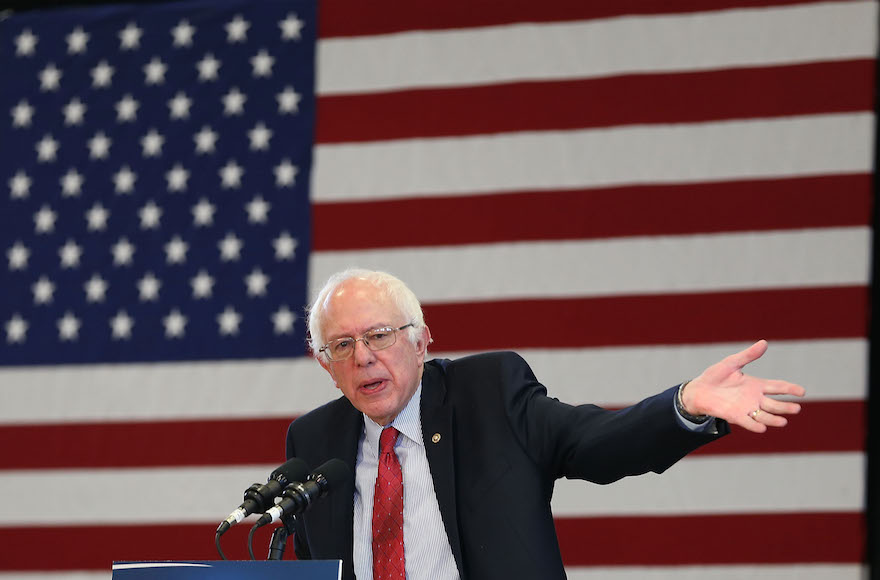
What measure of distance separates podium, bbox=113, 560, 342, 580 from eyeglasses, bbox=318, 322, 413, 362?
0.75 meters

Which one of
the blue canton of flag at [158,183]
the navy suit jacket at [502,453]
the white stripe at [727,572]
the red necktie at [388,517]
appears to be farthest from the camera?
the blue canton of flag at [158,183]

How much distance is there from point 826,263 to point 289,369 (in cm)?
210

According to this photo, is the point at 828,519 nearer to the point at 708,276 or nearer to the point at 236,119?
the point at 708,276

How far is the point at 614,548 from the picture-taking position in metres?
3.71

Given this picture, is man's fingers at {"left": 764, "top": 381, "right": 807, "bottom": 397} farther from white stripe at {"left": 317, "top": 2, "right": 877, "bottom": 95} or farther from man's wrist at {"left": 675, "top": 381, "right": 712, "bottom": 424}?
white stripe at {"left": 317, "top": 2, "right": 877, "bottom": 95}

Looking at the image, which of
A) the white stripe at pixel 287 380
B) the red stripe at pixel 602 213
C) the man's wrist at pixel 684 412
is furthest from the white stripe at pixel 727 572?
the man's wrist at pixel 684 412

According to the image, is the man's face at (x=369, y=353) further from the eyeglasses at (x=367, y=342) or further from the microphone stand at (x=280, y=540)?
the microphone stand at (x=280, y=540)

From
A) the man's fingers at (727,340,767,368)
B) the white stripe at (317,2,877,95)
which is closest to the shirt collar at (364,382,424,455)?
the man's fingers at (727,340,767,368)

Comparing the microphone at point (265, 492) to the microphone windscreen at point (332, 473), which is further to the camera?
the microphone windscreen at point (332, 473)

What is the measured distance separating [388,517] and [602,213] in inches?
79.1

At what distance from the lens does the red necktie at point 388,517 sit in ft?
7.03

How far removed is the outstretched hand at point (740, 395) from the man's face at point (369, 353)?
67 centimetres

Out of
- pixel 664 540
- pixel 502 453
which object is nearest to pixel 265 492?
pixel 502 453

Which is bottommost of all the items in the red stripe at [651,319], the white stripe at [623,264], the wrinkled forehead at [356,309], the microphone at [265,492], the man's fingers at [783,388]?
the microphone at [265,492]
